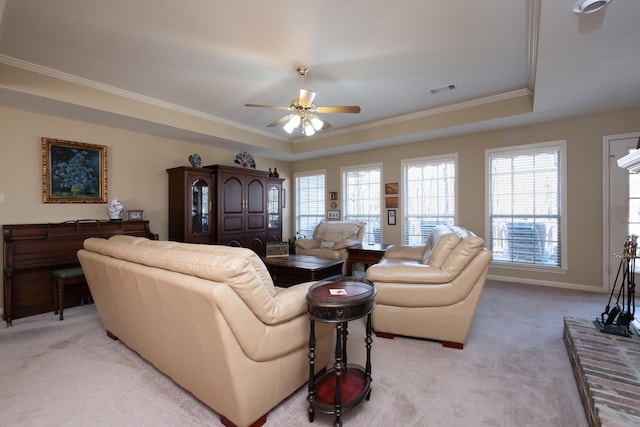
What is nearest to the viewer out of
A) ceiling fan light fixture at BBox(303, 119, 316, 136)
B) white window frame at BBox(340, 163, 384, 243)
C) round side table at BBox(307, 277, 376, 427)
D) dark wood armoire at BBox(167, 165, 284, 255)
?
round side table at BBox(307, 277, 376, 427)

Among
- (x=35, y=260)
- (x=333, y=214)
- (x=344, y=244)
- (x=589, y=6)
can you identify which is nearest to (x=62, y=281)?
(x=35, y=260)

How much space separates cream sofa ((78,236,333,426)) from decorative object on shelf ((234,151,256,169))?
13.3 ft

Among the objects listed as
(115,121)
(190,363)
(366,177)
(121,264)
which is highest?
(115,121)

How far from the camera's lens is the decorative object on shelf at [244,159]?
5.93 metres

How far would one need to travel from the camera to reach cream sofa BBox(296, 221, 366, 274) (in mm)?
5082

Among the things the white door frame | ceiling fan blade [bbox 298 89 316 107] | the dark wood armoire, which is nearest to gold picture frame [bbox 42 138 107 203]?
the dark wood armoire

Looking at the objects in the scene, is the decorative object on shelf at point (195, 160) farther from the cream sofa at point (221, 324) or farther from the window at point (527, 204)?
the window at point (527, 204)

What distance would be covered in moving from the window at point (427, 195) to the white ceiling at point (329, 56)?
89 cm

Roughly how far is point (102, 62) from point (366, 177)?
473 cm

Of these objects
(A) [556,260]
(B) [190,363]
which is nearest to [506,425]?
(B) [190,363]

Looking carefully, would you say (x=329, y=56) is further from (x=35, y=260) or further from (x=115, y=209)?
(x=35, y=260)

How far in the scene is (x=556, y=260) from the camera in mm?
4434

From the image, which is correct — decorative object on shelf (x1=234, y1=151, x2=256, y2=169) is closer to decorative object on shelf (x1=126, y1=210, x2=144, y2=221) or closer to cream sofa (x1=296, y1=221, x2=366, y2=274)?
cream sofa (x1=296, y1=221, x2=366, y2=274)

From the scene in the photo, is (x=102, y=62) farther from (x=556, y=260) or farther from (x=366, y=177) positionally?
(x=556, y=260)
